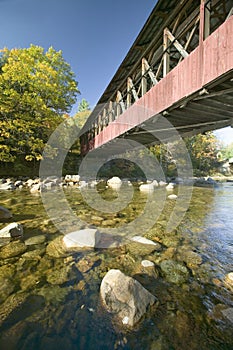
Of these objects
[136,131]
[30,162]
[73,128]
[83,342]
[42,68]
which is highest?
[42,68]

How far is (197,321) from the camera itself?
1634mm

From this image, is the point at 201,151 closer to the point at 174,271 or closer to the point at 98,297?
the point at 174,271

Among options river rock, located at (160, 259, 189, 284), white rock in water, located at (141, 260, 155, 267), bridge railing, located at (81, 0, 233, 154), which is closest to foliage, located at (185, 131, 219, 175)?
bridge railing, located at (81, 0, 233, 154)

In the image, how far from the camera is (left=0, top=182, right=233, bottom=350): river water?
4.79 feet

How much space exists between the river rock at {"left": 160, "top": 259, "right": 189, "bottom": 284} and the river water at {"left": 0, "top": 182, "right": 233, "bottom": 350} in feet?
0.06

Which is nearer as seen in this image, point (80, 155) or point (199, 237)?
point (199, 237)

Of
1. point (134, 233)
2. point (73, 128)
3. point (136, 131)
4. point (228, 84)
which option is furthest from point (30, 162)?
point (228, 84)

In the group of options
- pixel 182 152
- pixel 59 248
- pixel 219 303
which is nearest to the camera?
pixel 219 303

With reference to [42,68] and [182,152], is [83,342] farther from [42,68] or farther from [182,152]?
[182,152]

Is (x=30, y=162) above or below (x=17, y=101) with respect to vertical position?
below

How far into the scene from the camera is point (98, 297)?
1.94 metres

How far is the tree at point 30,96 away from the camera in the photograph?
41.9ft

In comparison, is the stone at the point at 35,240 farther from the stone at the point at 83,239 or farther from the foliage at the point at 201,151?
the foliage at the point at 201,151

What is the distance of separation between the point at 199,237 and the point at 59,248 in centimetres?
273
